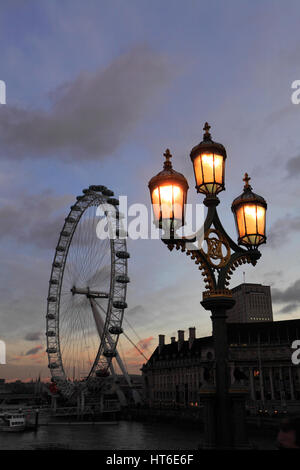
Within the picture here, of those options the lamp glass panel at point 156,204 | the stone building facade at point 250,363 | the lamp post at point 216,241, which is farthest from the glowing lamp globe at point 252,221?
the stone building facade at point 250,363

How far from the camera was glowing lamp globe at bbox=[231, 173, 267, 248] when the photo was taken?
7855 millimetres

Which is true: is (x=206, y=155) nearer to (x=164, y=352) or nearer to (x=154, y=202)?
(x=154, y=202)

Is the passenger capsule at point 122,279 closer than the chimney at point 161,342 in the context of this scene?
Yes

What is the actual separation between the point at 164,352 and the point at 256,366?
103 ft

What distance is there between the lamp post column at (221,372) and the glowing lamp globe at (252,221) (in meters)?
1.16

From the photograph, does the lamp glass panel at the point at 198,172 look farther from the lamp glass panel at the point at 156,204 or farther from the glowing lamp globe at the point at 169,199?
the lamp glass panel at the point at 156,204

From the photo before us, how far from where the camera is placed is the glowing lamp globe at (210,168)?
7754 millimetres

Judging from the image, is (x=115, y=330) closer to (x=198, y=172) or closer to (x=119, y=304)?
(x=119, y=304)

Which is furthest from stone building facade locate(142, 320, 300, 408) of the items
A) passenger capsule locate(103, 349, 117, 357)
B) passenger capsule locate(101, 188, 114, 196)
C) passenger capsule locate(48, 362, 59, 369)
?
passenger capsule locate(101, 188, 114, 196)

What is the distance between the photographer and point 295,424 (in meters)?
4.07

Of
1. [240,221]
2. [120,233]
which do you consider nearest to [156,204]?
[240,221]

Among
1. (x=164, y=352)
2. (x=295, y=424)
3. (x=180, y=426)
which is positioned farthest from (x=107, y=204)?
(x=164, y=352)

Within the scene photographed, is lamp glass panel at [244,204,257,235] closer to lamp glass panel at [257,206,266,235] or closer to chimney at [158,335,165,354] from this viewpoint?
lamp glass panel at [257,206,266,235]

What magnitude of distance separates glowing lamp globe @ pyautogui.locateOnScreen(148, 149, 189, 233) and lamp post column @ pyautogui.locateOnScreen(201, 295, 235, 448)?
1359 mm
